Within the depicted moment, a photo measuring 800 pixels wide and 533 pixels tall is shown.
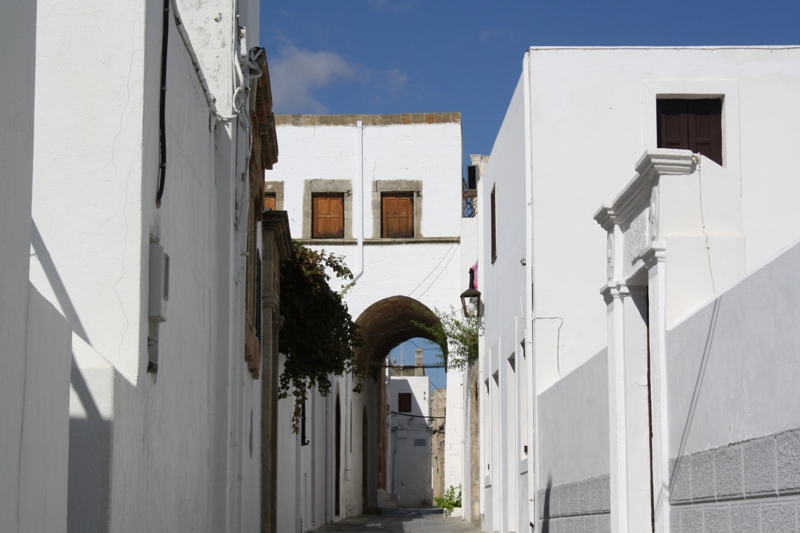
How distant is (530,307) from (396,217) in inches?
644

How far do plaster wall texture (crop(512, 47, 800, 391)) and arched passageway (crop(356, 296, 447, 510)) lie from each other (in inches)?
583

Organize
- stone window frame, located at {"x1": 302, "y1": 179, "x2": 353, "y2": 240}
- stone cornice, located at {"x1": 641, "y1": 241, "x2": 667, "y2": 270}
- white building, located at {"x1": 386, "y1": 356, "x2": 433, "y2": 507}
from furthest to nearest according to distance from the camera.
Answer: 1. white building, located at {"x1": 386, "y1": 356, "x2": 433, "y2": 507}
2. stone window frame, located at {"x1": 302, "y1": 179, "x2": 353, "y2": 240}
3. stone cornice, located at {"x1": 641, "y1": 241, "x2": 667, "y2": 270}

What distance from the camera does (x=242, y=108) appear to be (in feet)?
33.9

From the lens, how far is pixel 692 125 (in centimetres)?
1380

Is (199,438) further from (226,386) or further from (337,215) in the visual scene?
(337,215)

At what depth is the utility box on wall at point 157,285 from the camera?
6773 millimetres

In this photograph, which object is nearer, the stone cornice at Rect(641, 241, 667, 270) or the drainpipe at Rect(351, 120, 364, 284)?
the stone cornice at Rect(641, 241, 667, 270)

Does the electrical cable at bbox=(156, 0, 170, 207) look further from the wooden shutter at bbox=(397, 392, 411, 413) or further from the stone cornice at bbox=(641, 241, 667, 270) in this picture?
the wooden shutter at bbox=(397, 392, 411, 413)

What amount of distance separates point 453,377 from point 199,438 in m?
20.3

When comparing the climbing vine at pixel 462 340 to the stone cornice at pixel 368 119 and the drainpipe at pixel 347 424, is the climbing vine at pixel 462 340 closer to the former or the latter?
the drainpipe at pixel 347 424

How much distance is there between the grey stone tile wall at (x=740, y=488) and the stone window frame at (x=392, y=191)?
74.1 feet

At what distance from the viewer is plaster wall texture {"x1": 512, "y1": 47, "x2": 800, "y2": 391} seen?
13.6 m

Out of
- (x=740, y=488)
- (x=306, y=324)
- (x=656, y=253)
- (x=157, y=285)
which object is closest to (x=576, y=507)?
(x=656, y=253)

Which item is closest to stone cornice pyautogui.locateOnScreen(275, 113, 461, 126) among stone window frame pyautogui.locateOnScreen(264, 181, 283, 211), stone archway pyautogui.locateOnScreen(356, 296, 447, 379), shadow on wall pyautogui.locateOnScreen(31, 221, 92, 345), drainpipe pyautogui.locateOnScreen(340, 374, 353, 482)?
stone window frame pyautogui.locateOnScreen(264, 181, 283, 211)
